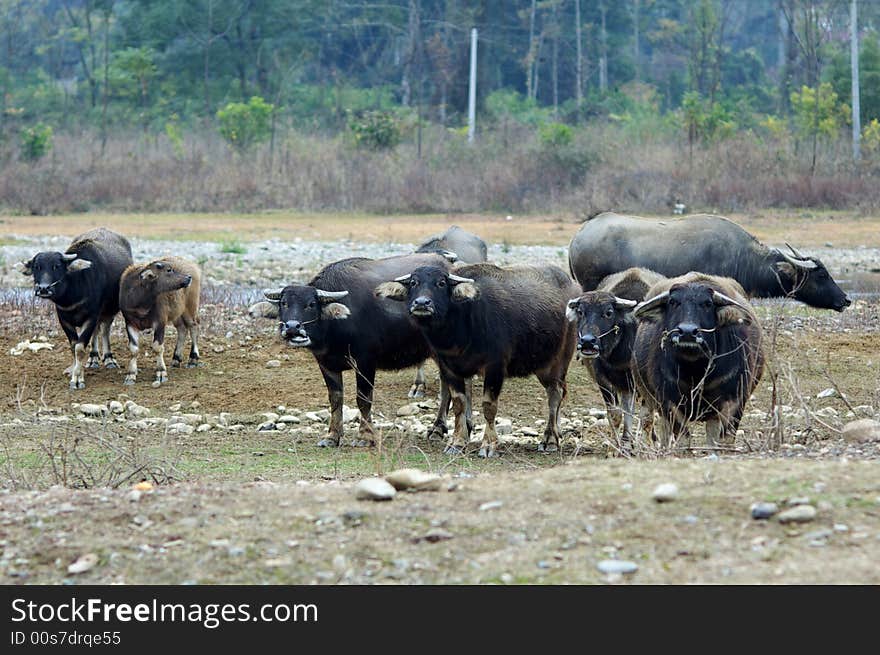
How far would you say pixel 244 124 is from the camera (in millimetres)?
37656

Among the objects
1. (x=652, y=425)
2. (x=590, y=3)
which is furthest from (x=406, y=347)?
(x=590, y=3)

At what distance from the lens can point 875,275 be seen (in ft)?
72.5

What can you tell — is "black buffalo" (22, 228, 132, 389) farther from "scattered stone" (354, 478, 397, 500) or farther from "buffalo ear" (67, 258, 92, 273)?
"scattered stone" (354, 478, 397, 500)

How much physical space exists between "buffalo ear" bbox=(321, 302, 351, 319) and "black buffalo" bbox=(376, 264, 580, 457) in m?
0.33

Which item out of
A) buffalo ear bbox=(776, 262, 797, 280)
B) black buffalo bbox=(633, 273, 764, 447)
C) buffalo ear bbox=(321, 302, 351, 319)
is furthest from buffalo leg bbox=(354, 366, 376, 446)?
buffalo ear bbox=(776, 262, 797, 280)

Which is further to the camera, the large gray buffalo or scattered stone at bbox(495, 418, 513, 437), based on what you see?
the large gray buffalo

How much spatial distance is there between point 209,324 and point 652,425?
734 cm

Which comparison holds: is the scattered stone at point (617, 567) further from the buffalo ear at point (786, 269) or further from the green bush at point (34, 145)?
the green bush at point (34, 145)

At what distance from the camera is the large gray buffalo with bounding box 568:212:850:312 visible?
609 inches

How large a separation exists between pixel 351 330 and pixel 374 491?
4727mm

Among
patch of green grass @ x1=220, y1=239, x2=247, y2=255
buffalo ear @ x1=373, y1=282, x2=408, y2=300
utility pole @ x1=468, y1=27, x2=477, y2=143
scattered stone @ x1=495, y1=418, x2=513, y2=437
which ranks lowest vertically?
patch of green grass @ x1=220, y1=239, x2=247, y2=255

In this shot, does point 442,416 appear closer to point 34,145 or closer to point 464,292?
point 464,292

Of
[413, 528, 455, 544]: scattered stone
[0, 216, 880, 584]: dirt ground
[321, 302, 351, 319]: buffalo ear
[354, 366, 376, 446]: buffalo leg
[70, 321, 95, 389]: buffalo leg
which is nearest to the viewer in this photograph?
[0, 216, 880, 584]: dirt ground
